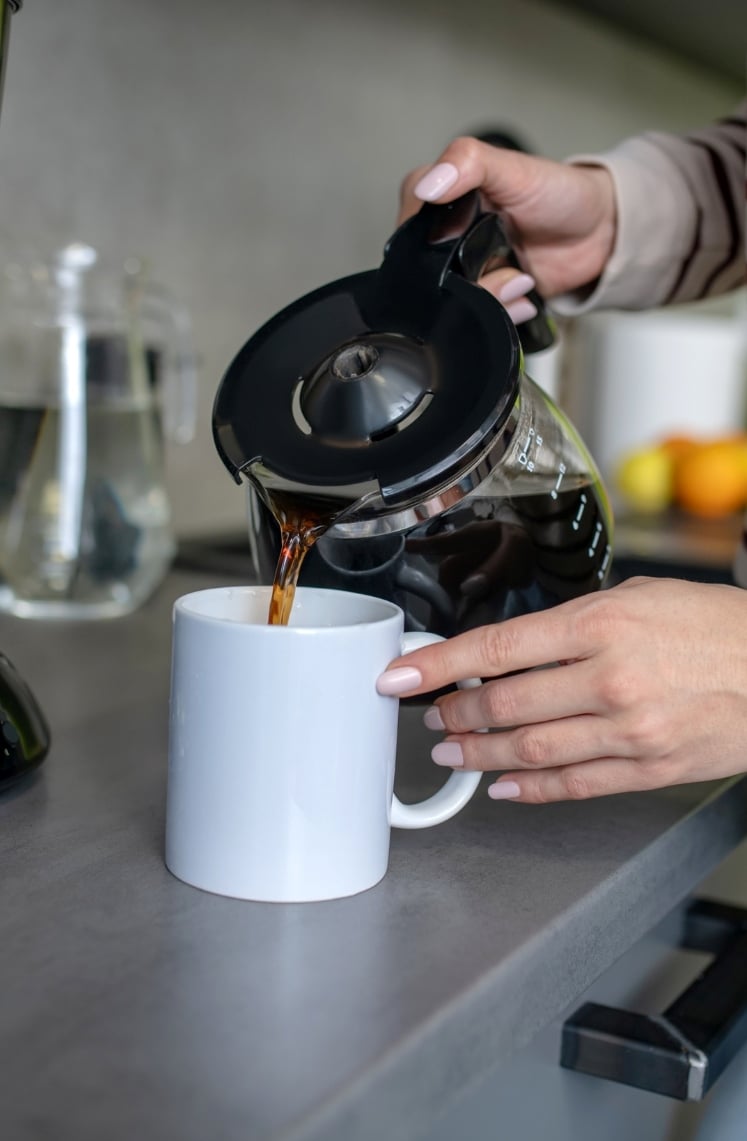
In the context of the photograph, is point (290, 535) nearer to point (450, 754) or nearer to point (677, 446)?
point (450, 754)

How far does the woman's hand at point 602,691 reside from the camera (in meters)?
0.51

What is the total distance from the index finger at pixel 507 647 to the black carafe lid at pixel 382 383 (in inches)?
2.6

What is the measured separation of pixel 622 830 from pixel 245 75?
1116 mm

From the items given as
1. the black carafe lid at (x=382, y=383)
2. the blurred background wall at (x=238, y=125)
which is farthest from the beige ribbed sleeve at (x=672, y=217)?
the blurred background wall at (x=238, y=125)

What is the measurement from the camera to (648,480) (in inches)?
72.6

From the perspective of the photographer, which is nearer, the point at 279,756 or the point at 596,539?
the point at 279,756

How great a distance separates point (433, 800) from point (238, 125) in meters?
1.10

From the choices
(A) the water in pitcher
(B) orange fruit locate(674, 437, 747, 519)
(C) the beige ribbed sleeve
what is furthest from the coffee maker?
(B) orange fruit locate(674, 437, 747, 519)

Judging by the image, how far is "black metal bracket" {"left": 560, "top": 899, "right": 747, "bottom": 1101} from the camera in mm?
551

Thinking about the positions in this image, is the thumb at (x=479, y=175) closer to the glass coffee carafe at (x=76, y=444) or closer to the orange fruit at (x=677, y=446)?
the glass coffee carafe at (x=76, y=444)

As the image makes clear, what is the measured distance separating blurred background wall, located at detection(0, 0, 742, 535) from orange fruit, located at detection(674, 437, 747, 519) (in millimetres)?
553

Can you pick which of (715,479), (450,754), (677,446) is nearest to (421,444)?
(450,754)

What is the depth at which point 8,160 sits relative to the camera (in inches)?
45.3

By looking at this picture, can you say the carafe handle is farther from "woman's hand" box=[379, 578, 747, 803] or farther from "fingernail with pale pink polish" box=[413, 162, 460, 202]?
"woman's hand" box=[379, 578, 747, 803]
